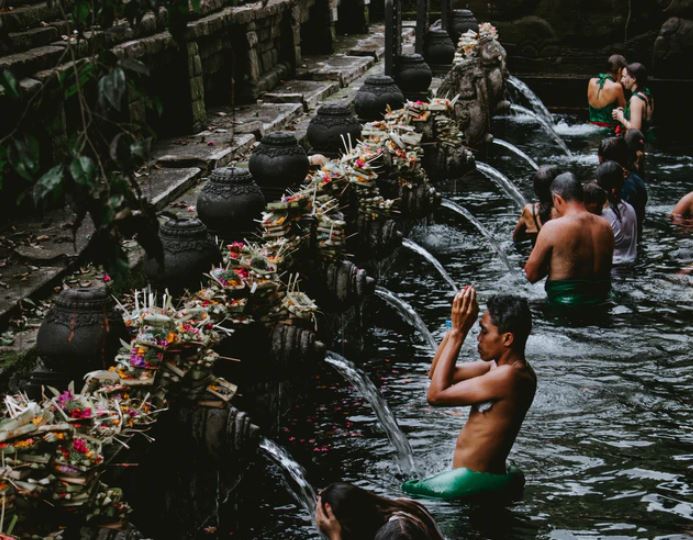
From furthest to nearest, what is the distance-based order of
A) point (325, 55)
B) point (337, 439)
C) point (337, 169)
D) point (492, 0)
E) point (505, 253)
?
point (492, 0)
point (325, 55)
point (505, 253)
point (337, 169)
point (337, 439)

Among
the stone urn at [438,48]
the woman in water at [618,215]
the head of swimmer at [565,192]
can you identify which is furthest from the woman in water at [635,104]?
the head of swimmer at [565,192]

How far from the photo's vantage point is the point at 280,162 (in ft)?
26.5

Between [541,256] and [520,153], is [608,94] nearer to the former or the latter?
[520,153]

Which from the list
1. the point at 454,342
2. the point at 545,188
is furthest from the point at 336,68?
the point at 454,342

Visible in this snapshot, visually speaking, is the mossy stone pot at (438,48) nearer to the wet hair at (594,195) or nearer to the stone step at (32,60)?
the wet hair at (594,195)

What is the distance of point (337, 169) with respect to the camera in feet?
28.9

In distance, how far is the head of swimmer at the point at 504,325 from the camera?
595 centimetres

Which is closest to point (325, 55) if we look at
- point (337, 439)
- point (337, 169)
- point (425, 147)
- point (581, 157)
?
point (581, 157)

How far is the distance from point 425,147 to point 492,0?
33.4ft

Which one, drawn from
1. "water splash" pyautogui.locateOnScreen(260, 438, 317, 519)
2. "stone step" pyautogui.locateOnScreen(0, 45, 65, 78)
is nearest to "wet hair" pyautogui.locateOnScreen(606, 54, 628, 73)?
"stone step" pyautogui.locateOnScreen(0, 45, 65, 78)

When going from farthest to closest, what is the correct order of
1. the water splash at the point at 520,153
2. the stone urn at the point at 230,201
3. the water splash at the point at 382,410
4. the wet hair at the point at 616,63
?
the wet hair at the point at 616,63 → the water splash at the point at 520,153 → the water splash at the point at 382,410 → the stone urn at the point at 230,201

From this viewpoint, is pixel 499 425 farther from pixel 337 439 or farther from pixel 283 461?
pixel 337 439

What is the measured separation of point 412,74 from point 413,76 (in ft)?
0.09

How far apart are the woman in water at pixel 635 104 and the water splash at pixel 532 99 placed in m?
3.51
